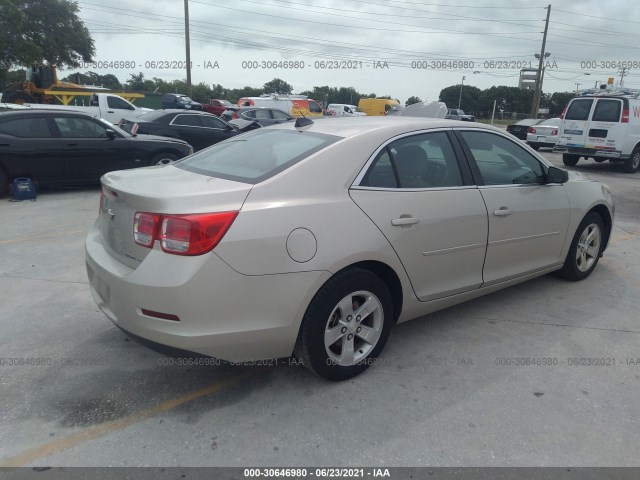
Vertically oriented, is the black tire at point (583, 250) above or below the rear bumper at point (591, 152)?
below

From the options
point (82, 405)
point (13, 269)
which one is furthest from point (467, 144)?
point (13, 269)

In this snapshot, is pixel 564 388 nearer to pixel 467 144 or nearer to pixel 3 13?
pixel 467 144

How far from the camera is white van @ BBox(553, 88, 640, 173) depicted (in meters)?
13.4

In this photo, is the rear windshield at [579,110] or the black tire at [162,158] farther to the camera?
the rear windshield at [579,110]

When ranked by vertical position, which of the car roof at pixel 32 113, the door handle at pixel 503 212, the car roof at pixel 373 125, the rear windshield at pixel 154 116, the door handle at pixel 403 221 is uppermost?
the car roof at pixel 373 125

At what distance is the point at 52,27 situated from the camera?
34188 mm

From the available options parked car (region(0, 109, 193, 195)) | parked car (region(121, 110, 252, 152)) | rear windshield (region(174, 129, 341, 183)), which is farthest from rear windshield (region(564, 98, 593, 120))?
rear windshield (region(174, 129, 341, 183))

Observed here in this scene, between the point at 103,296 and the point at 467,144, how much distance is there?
2744mm

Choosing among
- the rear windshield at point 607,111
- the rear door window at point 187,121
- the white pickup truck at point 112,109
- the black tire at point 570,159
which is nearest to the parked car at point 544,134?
the black tire at point 570,159

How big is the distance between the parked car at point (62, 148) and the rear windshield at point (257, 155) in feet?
19.2

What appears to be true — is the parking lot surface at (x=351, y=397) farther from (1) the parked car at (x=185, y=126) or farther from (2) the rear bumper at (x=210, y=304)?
(1) the parked car at (x=185, y=126)

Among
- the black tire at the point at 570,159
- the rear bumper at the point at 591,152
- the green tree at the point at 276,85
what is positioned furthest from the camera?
the green tree at the point at 276,85

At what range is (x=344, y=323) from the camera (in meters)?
3.01

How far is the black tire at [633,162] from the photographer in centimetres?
1410
